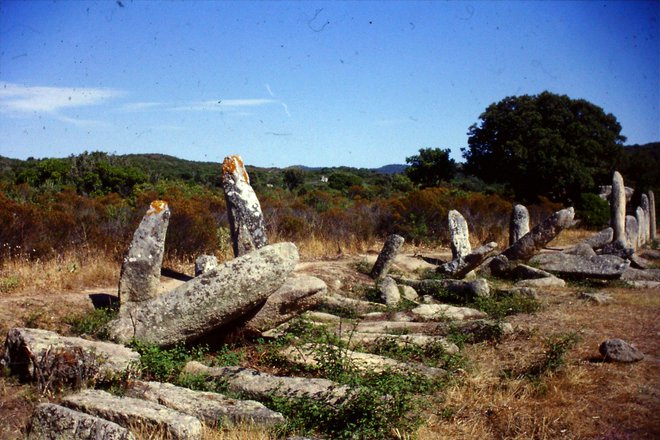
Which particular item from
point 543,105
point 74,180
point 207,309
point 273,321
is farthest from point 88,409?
point 543,105

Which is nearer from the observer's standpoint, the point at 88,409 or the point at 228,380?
the point at 88,409

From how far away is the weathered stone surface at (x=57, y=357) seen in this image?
629cm

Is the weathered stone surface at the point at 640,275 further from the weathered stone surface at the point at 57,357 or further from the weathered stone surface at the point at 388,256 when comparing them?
the weathered stone surface at the point at 57,357

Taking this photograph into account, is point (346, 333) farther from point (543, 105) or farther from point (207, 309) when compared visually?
point (543, 105)

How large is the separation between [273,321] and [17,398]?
3.10 metres

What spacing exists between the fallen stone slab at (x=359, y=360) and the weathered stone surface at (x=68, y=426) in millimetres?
2449

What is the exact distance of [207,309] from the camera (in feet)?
24.2

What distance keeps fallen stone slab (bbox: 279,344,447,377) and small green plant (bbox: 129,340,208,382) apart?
4.07 feet

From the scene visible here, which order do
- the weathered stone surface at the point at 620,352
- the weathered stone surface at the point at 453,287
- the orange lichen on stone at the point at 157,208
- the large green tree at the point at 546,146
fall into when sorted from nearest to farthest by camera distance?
the weathered stone surface at the point at 620,352, the orange lichen on stone at the point at 157,208, the weathered stone surface at the point at 453,287, the large green tree at the point at 546,146

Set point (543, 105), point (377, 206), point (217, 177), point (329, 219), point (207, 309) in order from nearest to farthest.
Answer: point (207, 309) < point (329, 219) < point (377, 206) < point (543, 105) < point (217, 177)

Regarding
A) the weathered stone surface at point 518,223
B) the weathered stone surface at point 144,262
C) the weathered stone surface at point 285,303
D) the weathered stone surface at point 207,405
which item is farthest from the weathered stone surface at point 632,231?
the weathered stone surface at point 207,405

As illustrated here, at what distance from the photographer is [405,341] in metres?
8.06

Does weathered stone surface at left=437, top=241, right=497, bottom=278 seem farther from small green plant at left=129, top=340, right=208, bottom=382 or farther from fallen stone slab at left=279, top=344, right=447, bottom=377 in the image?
small green plant at left=129, top=340, right=208, bottom=382

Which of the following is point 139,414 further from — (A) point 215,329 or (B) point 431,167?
(B) point 431,167
